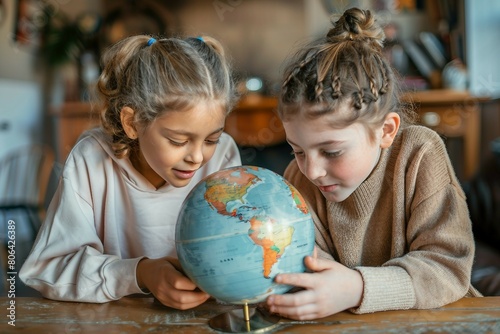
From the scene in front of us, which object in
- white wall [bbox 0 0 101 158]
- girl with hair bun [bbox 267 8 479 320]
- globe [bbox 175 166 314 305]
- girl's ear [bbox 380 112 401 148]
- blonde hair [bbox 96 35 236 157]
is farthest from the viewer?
white wall [bbox 0 0 101 158]

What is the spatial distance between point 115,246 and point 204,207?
747mm

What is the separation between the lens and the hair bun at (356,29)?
1466mm

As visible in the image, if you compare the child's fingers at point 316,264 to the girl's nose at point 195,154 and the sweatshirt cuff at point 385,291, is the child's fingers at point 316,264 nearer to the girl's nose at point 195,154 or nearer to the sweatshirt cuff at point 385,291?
the sweatshirt cuff at point 385,291

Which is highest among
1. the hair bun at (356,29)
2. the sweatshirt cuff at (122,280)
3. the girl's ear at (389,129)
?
the hair bun at (356,29)

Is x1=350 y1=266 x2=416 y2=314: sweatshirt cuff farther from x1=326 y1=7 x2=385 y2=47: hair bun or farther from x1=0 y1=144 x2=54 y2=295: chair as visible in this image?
x1=0 y1=144 x2=54 y2=295: chair

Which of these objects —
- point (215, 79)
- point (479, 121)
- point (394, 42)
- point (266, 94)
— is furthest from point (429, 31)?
point (215, 79)

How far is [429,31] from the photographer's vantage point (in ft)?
→ 18.4

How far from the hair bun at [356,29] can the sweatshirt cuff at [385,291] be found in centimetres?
59

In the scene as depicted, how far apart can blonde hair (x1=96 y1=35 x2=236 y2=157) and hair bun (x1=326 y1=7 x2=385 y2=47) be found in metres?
0.35

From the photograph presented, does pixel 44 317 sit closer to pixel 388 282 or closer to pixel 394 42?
pixel 388 282

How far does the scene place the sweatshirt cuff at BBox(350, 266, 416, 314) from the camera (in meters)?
1.27

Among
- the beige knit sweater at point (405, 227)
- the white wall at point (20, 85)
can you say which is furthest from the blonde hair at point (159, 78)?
the white wall at point (20, 85)

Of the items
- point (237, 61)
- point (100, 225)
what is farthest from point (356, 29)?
point (237, 61)

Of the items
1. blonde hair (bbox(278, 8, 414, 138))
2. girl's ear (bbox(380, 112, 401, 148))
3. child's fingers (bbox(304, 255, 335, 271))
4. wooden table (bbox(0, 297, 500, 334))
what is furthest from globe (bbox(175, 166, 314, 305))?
girl's ear (bbox(380, 112, 401, 148))
